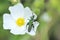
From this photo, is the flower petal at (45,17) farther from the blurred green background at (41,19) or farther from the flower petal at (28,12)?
the flower petal at (28,12)

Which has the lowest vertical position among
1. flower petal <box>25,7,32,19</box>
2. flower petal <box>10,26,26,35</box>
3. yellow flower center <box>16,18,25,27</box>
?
flower petal <box>10,26,26,35</box>

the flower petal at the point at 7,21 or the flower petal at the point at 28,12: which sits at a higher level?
the flower petal at the point at 28,12

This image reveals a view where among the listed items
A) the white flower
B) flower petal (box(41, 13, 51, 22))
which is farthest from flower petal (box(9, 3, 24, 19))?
flower petal (box(41, 13, 51, 22))

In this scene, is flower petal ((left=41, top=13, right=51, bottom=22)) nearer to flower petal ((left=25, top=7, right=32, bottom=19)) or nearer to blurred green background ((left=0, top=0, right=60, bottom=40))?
blurred green background ((left=0, top=0, right=60, bottom=40))

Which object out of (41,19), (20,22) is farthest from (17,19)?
(41,19)

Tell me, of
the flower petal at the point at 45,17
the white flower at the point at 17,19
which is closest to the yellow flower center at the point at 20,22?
the white flower at the point at 17,19

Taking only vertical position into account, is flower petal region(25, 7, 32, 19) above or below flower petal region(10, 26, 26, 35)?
above

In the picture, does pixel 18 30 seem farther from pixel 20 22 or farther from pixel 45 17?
pixel 45 17
